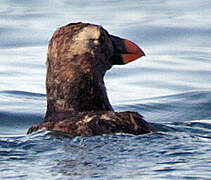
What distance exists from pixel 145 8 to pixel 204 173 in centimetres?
1276

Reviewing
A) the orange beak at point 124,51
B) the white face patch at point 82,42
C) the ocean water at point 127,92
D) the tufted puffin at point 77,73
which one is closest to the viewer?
the ocean water at point 127,92

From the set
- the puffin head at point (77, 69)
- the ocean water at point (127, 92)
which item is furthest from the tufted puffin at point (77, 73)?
the ocean water at point (127, 92)

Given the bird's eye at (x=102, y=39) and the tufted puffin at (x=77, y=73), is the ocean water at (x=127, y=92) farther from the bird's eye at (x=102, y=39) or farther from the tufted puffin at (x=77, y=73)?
the bird's eye at (x=102, y=39)

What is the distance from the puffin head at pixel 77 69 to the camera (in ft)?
23.5

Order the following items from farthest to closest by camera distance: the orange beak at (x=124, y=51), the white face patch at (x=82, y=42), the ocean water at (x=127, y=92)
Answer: the orange beak at (x=124, y=51), the white face patch at (x=82, y=42), the ocean water at (x=127, y=92)

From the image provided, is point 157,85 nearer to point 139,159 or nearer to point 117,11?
point 139,159

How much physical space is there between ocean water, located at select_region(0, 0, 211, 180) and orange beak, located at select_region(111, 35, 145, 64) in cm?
71

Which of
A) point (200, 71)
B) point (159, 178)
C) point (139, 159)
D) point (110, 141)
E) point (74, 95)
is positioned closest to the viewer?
point (159, 178)

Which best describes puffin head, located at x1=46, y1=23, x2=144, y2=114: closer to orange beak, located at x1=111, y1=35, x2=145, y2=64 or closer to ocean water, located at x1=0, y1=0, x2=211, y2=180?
orange beak, located at x1=111, y1=35, x2=145, y2=64

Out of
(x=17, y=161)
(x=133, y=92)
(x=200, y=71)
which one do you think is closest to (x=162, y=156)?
(x=17, y=161)

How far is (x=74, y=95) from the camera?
716 centimetres

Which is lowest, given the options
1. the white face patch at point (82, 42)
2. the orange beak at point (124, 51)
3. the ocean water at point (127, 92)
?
the ocean water at point (127, 92)

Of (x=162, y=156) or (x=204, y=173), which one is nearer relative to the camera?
(x=204, y=173)

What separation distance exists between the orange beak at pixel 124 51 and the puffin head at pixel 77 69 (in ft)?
0.77
